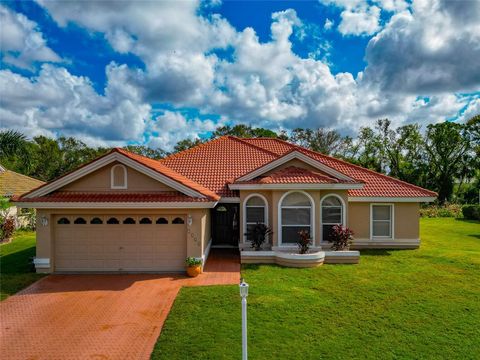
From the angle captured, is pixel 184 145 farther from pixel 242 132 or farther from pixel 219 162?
pixel 219 162

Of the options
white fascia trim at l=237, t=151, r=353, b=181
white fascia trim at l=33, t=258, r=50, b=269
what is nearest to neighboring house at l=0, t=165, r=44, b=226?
white fascia trim at l=33, t=258, r=50, b=269

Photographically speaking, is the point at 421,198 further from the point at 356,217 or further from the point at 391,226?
the point at 356,217

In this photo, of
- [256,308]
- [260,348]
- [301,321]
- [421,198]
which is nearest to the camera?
[260,348]

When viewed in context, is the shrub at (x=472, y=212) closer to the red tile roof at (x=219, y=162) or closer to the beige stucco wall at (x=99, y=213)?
the red tile roof at (x=219, y=162)

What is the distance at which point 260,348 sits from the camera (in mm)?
7484

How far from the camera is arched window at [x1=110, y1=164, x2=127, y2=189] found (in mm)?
13750

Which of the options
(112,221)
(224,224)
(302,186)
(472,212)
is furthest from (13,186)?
(472,212)

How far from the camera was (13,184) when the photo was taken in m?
28.7

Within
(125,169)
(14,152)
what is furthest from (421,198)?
(14,152)

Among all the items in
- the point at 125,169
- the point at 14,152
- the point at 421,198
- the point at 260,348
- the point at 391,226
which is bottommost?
the point at 260,348

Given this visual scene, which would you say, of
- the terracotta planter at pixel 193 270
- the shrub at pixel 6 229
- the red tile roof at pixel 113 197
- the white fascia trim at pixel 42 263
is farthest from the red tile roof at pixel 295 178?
the shrub at pixel 6 229

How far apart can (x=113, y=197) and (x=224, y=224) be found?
7.33 metres

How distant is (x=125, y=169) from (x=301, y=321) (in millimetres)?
9263

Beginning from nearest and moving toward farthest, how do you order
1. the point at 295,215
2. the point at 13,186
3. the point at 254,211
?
the point at 295,215, the point at 254,211, the point at 13,186
